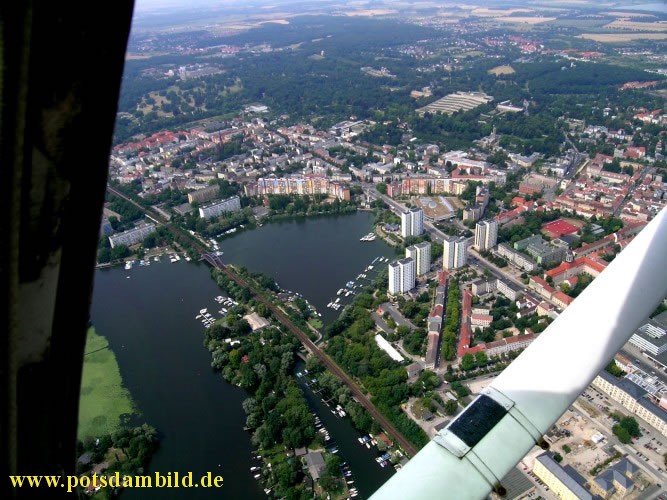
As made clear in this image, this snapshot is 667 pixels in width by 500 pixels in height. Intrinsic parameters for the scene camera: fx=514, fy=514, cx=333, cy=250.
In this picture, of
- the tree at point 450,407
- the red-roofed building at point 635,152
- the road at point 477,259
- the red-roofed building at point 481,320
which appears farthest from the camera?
the red-roofed building at point 635,152

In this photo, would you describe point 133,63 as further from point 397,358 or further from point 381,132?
point 397,358

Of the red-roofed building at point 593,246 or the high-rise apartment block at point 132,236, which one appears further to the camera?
the high-rise apartment block at point 132,236

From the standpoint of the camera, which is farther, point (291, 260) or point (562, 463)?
point (291, 260)

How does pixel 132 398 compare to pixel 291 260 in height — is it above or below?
below

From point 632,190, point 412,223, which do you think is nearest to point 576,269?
point 412,223

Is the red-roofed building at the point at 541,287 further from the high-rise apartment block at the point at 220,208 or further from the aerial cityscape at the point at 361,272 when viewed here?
the high-rise apartment block at the point at 220,208

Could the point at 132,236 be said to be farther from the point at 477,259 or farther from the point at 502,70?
the point at 502,70

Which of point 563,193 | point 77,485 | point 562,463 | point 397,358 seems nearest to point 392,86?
point 563,193

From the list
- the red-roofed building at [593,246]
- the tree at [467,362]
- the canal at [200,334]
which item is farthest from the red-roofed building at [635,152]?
the tree at [467,362]
